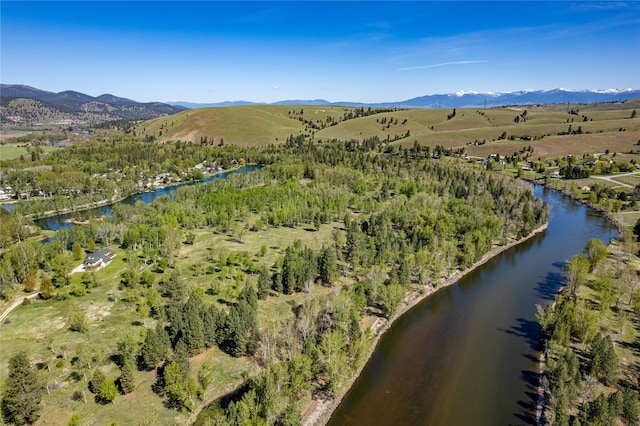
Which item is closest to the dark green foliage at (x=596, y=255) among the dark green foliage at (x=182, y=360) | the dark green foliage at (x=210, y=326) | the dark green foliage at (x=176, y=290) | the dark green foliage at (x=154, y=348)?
the dark green foliage at (x=210, y=326)

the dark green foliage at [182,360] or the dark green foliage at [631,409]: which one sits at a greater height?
the dark green foliage at [182,360]

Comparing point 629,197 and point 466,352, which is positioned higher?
point 629,197

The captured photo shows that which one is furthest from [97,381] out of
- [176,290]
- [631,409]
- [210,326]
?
[631,409]

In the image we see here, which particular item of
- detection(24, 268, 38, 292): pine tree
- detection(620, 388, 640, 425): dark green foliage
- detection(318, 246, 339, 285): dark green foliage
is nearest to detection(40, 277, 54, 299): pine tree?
detection(24, 268, 38, 292): pine tree

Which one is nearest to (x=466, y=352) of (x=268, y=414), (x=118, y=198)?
(x=268, y=414)

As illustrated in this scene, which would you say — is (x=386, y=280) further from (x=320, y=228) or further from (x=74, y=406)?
(x=74, y=406)

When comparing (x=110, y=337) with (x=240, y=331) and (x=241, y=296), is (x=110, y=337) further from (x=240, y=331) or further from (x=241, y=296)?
(x=240, y=331)

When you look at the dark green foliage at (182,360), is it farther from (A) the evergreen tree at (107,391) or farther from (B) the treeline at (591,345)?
(B) the treeline at (591,345)
